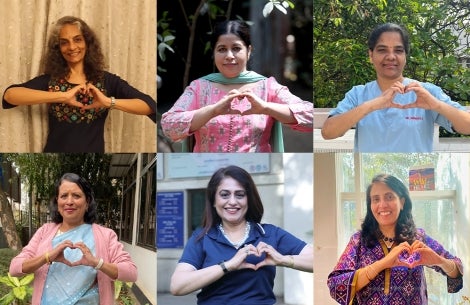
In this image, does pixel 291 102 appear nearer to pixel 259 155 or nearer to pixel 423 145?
pixel 259 155

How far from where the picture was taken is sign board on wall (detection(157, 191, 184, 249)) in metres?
2.76

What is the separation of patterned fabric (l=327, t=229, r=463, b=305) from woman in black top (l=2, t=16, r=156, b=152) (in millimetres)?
907

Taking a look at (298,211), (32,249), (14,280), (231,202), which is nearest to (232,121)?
(231,202)

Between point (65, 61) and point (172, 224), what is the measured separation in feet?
2.39

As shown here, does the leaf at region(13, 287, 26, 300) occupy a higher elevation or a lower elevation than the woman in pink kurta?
lower

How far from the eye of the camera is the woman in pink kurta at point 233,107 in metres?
2.71

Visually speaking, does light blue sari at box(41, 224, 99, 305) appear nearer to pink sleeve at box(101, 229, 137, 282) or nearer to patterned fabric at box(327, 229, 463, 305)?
pink sleeve at box(101, 229, 137, 282)

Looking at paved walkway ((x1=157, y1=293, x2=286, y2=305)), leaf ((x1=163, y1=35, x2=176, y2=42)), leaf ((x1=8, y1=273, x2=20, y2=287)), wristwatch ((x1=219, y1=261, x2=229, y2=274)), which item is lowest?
paved walkway ((x1=157, y1=293, x2=286, y2=305))

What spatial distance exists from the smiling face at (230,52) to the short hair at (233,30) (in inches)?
0.4

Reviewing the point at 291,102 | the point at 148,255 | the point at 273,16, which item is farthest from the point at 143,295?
the point at 273,16

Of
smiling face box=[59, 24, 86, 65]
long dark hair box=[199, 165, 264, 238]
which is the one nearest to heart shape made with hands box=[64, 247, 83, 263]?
long dark hair box=[199, 165, 264, 238]

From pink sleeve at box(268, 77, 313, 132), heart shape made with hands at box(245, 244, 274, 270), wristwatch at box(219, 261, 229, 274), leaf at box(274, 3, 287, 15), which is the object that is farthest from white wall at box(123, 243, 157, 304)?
leaf at box(274, 3, 287, 15)

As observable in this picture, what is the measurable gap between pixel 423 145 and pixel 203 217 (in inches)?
34.3

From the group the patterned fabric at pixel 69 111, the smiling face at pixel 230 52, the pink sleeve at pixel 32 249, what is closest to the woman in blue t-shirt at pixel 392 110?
the smiling face at pixel 230 52
